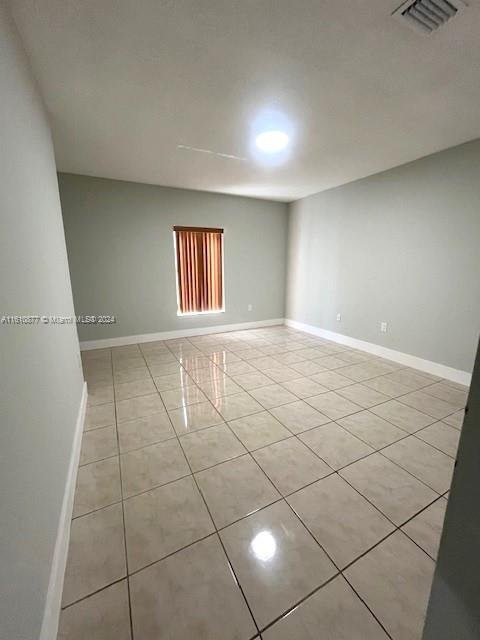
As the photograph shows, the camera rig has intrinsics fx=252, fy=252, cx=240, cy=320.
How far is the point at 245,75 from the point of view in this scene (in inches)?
64.6

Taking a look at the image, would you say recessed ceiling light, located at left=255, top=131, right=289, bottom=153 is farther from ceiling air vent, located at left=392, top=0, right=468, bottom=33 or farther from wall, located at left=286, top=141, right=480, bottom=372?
wall, located at left=286, top=141, right=480, bottom=372

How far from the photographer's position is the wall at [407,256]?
8.75ft

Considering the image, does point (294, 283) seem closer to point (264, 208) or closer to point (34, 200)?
point (264, 208)

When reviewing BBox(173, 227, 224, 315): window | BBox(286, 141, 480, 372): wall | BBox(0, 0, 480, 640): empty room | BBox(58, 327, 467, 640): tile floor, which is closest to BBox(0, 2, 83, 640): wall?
BBox(0, 0, 480, 640): empty room

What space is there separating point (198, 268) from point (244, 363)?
2.02 metres

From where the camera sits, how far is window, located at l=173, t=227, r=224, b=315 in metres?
4.35

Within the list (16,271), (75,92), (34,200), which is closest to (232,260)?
(75,92)

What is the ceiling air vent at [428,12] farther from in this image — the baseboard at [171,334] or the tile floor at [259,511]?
the baseboard at [171,334]

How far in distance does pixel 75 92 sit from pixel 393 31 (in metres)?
2.05

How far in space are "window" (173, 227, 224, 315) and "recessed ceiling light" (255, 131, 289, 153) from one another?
6.63 feet

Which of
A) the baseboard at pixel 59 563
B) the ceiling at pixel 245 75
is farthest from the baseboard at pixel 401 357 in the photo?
the baseboard at pixel 59 563

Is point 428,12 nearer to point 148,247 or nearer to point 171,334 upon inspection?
point 148,247

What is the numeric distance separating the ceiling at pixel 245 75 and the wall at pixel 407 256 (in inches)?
16.6

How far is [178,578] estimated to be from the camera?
1.05 m
